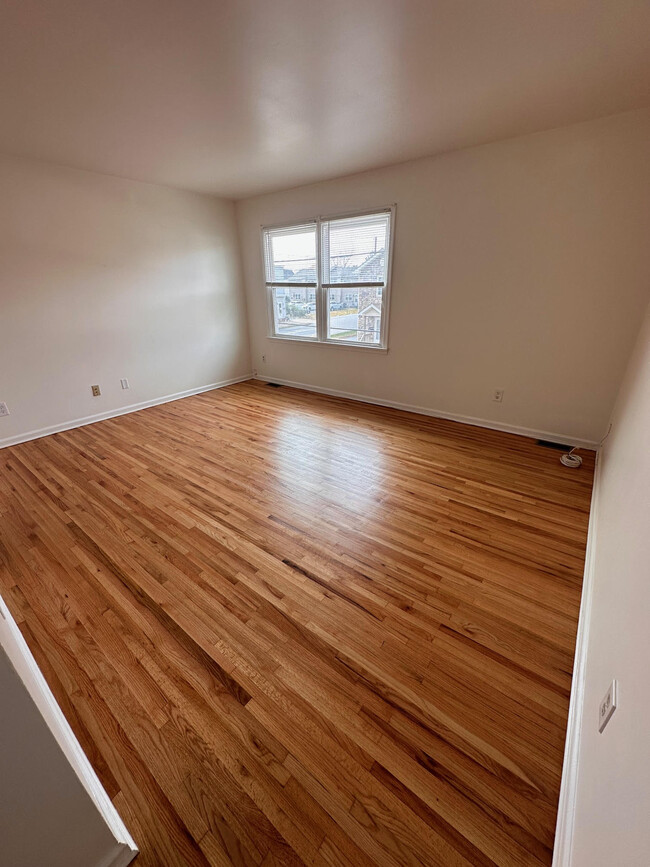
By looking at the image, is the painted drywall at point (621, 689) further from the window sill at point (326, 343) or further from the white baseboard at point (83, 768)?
the window sill at point (326, 343)

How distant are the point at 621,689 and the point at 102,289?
15.2 feet

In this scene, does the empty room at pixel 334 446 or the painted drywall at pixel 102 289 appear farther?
the painted drywall at pixel 102 289

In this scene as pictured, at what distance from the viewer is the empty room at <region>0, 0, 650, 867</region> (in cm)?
94

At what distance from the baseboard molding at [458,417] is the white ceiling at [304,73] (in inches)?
91.4

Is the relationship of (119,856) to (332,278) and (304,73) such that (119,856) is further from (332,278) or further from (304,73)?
(332,278)

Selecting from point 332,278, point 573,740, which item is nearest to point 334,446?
point 332,278

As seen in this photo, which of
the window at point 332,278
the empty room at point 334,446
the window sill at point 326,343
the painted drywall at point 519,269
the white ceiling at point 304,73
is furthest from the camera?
the window sill at point 326,343

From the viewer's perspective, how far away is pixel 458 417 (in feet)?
11.9

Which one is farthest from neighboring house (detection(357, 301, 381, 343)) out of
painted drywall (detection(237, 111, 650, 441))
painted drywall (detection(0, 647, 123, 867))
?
painted drywall (detection(0, 647, 123, 867))

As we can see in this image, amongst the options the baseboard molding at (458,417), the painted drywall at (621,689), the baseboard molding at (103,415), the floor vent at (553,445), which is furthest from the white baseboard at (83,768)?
the baseboard molding at (458,417)

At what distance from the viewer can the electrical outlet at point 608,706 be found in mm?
836

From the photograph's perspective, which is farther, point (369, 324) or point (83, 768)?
point (369, 324)

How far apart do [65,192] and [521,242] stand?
412 cm

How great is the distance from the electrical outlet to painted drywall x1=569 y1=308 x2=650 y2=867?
0.07ft
